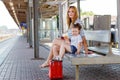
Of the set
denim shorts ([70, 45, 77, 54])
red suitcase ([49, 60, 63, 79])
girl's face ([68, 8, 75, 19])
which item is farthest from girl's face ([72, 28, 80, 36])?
red suitcase ([49, 60, 63, 79])

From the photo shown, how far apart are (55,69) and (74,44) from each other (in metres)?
0.64

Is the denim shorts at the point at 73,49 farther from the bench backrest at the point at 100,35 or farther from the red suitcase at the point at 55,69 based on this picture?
the bench backrest at the point at 100,35

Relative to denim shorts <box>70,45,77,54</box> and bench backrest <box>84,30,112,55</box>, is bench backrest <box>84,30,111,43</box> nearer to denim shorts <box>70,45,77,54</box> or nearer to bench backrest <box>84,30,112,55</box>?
bench backrest <box>84,30,112,55</box>

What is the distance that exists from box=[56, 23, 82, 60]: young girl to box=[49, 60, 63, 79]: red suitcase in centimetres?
13

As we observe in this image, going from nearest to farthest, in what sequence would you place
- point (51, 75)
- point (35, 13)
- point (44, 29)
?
point (51, 75), point (35, 13), point (44, 29)

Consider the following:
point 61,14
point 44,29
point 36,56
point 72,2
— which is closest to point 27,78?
point 36,56

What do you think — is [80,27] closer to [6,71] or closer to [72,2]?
[6,71]

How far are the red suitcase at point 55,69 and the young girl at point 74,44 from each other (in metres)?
0.13

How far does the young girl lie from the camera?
6.53 m

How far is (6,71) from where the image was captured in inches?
321

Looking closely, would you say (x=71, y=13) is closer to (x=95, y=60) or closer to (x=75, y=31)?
(x=75, y=31)

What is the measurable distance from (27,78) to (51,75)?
0.69 m

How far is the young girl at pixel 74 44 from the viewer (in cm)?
653

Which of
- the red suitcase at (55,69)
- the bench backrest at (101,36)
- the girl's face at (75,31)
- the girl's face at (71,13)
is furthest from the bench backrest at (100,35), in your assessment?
Answer: the red suitcase at (55,69)
